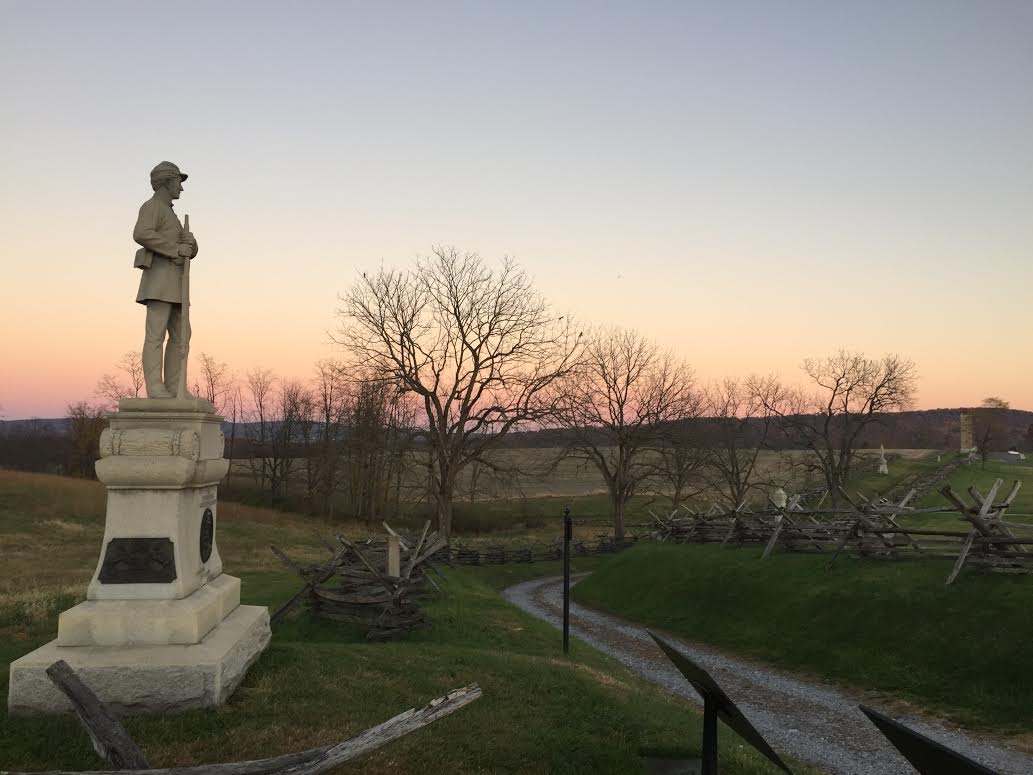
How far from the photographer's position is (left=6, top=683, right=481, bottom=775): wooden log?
13.0 feet

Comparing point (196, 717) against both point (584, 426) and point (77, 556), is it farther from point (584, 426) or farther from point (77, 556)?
point (584, 426)

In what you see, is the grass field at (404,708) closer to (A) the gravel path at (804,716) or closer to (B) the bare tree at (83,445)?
(A) the gravel path at (804,716)

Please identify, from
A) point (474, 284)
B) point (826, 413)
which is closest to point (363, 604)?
point (474, 284)

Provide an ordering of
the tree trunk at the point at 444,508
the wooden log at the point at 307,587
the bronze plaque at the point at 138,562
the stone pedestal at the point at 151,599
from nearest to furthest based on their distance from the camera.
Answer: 1. the stone pedestal at the point at 151,599
2. the bronze plaque at the point at 138,562
3. the wooden log at the point at 307,587
4. the tree trunk at the point at 444,508

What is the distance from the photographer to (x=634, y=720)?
24.8 ft

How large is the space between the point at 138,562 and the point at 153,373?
1.99 meters

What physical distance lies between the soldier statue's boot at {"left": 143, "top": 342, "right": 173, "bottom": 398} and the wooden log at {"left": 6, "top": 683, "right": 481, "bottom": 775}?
4.20 meters

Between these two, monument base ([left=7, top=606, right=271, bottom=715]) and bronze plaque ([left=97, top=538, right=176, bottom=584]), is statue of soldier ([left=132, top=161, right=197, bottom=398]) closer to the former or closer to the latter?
bronze plaque ([left=97, top=538, right=176, bottom=584])

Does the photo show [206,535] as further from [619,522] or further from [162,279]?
[619,522]

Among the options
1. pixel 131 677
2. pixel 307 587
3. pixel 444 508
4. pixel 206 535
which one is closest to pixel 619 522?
pixel 444 508

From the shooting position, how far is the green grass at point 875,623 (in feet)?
38.8

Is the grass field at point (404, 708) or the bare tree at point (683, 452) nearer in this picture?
the grass field at point (404, 708)

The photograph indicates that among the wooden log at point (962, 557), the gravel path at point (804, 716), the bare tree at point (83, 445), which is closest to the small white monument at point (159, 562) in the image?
the gravel path at point (804, 716)

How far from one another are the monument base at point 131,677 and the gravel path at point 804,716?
7831 mm
